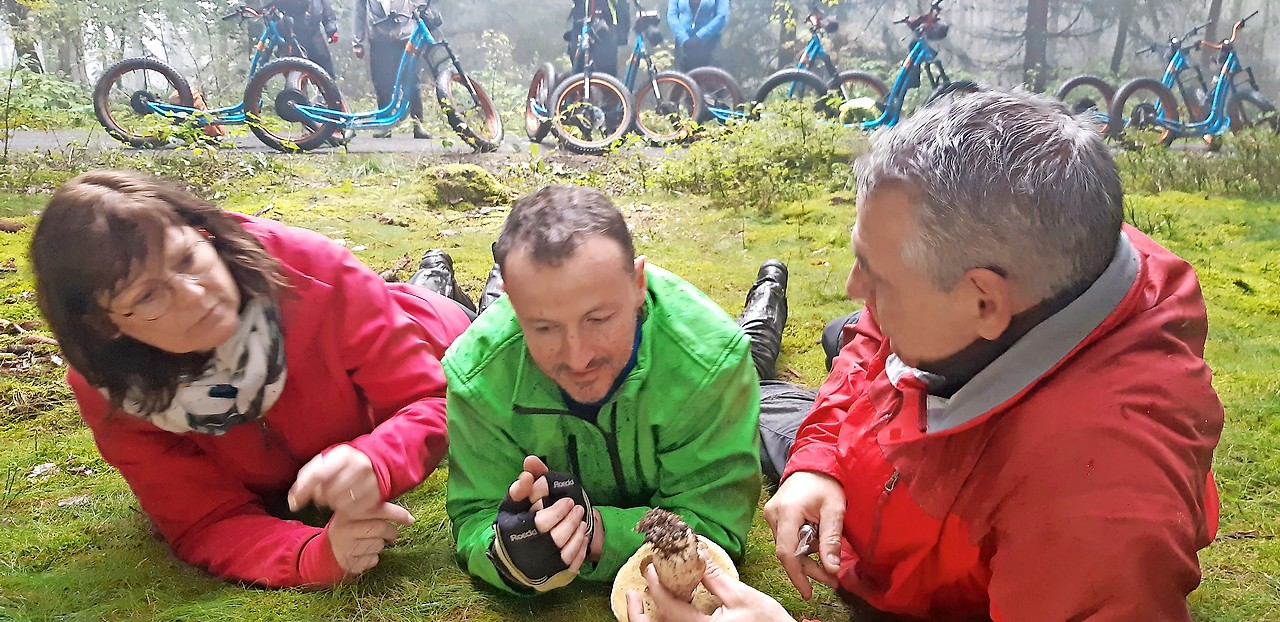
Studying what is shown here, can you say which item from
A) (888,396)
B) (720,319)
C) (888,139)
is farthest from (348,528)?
(888,139)

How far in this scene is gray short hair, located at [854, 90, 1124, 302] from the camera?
104 cm

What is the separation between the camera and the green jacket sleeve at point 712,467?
1.83 m

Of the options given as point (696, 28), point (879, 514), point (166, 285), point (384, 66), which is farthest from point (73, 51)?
point (879, 514)

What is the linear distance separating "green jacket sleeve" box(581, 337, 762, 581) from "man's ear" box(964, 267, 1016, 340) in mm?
735

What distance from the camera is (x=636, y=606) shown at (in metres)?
1.42

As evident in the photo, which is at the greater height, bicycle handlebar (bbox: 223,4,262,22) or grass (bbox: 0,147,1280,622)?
bicycle handlebar (bbox: 223,4,262,22)

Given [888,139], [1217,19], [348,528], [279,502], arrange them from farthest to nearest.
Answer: [1217,19] → [279,502] → [348,528] → [888,139]

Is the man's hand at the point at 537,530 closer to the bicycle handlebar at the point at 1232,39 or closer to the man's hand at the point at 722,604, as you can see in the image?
the man's hand at the point at 722,604

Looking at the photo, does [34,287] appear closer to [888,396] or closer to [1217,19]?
[888,396]

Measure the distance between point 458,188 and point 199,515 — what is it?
2.44 meters

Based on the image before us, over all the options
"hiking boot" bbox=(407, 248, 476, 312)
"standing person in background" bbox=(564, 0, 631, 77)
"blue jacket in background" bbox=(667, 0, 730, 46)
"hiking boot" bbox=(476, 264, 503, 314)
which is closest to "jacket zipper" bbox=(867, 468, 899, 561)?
"hiking boot" bbox=(476, 264, 503, 314)

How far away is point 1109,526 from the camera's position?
3.46ft

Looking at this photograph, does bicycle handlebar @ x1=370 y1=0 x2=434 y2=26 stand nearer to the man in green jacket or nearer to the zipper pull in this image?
the man in green jacket

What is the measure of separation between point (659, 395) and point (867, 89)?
11.2ft
